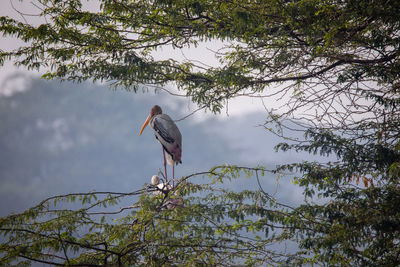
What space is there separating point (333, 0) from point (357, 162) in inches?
68.5

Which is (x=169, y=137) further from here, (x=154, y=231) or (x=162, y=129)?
(x=154, y=231)

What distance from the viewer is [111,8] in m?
4.21

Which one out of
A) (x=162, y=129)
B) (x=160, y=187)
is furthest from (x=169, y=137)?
(x=160, y=187)

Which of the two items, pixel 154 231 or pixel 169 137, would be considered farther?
pixel 169 137

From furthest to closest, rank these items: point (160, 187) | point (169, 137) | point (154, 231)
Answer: point (169, 137)
point (160, 187)
point (154, 231)

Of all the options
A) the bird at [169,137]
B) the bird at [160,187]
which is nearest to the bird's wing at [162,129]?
the bird at [169,137]

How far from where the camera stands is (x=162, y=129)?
5.61 m

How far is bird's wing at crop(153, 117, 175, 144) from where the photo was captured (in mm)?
5516

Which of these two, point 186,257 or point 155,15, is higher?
point 155,15

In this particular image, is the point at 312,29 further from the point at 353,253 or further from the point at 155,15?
the point at 353,253

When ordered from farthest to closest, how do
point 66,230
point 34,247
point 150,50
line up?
1. point 150,50
2. point 66,230
3. point 34,247

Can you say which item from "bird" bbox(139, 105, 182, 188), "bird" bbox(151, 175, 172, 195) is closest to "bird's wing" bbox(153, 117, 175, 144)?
"bird" bbox(139, 105, 182, 188)

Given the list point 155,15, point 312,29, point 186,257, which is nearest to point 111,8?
point 155,15

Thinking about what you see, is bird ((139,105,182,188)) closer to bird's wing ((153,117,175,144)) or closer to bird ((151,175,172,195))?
bird's wing ((153,117,175,144))
